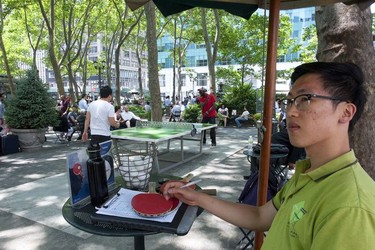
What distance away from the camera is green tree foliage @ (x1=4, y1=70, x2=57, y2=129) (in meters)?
9.73

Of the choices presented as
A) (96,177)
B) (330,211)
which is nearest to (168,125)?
(96,177)

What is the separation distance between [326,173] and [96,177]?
123 cm

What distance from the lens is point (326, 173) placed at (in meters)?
1.10

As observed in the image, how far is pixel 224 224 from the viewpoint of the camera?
4.10 meters

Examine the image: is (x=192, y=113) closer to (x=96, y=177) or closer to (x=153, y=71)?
(x=153, y=71)

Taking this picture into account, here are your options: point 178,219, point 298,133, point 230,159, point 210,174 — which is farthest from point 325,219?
point 230,159

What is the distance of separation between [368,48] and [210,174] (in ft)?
13.9

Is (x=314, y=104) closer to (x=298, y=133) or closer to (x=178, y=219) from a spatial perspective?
(x=298, y=133)

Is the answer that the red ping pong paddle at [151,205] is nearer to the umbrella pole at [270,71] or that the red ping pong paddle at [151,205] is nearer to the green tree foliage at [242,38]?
the umbrella pole at [270,71]

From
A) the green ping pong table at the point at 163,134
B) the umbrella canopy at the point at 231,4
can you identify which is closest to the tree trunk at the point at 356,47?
the umbrella canopy at the point at 231,4

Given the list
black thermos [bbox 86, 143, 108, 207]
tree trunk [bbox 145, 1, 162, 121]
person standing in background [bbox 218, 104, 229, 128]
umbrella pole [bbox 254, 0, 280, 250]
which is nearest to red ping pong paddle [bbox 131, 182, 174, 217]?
black thermos [bbox 86, 143, 108, 207]

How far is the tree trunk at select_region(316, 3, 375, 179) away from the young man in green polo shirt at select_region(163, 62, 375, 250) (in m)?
2.21

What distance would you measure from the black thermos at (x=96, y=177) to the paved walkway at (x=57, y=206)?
1984mm

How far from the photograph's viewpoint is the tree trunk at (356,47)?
10.2 feet
